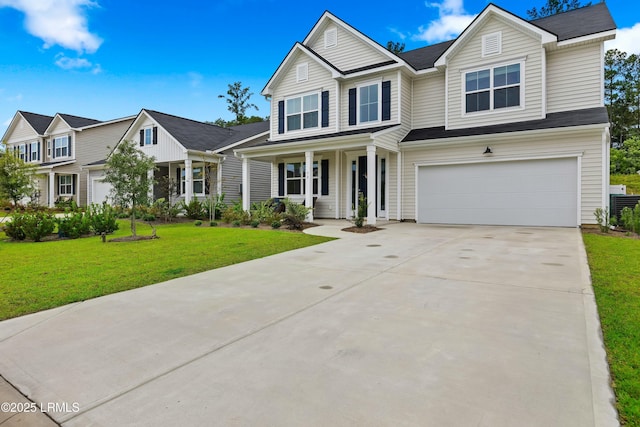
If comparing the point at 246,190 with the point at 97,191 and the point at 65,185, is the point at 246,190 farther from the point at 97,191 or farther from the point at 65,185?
the point at 65,185

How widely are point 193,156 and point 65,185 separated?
583 inches

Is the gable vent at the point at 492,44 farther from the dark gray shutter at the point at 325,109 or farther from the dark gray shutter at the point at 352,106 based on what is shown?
the dark gray shutter at the point at 325,109

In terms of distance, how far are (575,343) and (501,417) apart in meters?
1.43

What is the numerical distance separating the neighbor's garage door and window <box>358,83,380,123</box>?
295 centimetres

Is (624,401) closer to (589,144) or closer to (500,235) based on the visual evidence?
(500,235)

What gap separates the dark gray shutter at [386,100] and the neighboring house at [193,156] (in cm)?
888

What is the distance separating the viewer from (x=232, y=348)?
2.99 m

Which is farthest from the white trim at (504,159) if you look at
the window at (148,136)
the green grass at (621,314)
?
the window at (148,136)

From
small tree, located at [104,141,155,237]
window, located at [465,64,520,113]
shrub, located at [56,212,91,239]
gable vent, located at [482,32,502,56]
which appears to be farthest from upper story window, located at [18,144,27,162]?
gable vent, located at [482,32,502,56]

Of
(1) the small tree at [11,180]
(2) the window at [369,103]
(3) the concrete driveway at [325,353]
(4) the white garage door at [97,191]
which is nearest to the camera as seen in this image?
(3) the concrete driveway at [325,353]

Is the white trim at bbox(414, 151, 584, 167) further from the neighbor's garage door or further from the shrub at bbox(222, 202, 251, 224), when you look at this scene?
the shrub at bbox(222, 202, 251, 224)

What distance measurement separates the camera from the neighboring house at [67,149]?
26578mm

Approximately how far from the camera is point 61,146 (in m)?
27.9

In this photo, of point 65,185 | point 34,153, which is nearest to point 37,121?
point 34,153
